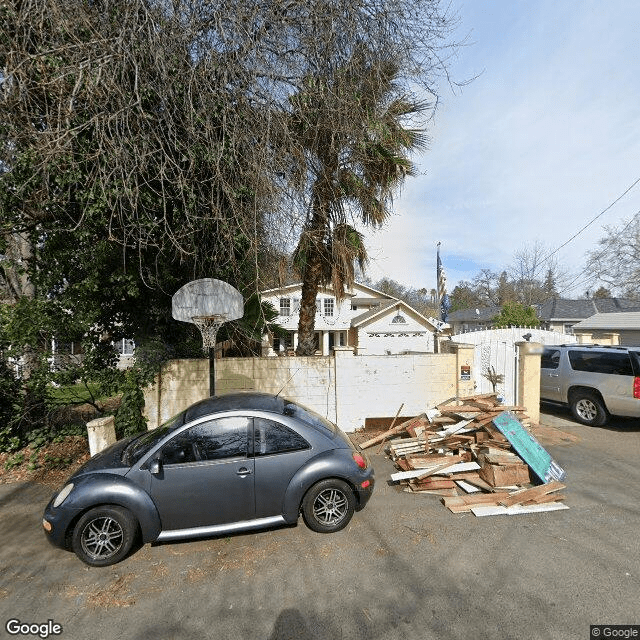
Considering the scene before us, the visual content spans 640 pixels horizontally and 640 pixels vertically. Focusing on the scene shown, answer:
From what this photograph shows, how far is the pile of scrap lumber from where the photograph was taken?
15.0 ft

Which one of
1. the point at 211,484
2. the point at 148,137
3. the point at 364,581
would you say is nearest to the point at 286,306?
the point at 148,137

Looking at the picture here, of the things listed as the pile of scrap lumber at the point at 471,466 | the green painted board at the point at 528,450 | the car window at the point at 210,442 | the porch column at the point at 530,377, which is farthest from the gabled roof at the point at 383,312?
the car window at the point at 210,442

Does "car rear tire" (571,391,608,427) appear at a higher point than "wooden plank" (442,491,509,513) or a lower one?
higher

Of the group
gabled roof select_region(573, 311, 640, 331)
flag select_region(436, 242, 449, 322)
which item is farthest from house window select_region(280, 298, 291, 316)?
gabled roof select_region(573, 311, 640, 331)

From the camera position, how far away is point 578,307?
34.3m

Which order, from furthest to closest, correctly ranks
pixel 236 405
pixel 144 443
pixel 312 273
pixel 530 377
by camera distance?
pixel 312 273 < pixel 530 377 < pixel 236 405 < pixel 144 443

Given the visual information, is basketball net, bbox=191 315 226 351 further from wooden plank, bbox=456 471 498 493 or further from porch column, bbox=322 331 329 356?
porch column, bbox=322 331 329 356

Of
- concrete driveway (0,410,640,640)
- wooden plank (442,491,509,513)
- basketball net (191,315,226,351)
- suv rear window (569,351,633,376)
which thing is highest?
basketball net (191,315,226,351)

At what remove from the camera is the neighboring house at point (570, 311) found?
3231cm

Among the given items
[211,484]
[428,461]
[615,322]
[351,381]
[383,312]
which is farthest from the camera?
[383,312]

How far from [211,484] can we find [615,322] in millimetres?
26613

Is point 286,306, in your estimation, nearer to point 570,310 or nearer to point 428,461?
point 428,461

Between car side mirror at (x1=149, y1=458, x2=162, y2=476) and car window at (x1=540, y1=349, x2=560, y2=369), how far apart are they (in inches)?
369

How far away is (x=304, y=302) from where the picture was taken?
8977 mm
